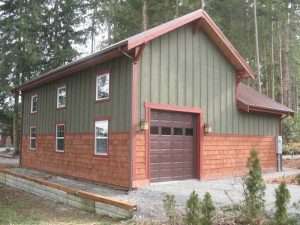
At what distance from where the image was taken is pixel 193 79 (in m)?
11.9

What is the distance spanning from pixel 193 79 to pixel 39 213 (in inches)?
254

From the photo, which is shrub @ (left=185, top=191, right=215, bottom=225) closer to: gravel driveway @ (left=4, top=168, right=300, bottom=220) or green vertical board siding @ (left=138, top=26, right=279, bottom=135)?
gravel driveway @ (left=4, top=168, right=300, bottom=220)

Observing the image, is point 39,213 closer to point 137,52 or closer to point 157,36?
point 137,52

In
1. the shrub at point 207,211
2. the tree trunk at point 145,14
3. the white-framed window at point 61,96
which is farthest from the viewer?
the tree trunk at point 145,14

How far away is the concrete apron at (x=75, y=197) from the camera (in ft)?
24.3

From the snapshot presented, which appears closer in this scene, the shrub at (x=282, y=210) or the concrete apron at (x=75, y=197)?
the shrub at (x=282, y=210)

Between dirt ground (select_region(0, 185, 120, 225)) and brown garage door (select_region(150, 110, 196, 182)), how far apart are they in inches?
119

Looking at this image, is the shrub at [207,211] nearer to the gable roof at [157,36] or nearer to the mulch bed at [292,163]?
the gable roof at [157,36]

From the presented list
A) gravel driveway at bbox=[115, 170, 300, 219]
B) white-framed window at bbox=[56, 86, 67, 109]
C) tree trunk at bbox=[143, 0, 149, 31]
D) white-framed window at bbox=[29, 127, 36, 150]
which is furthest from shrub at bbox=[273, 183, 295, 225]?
tree trunk at bbox=[143, 0, 149, 31]

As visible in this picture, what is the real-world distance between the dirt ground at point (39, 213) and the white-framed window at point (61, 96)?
4292mm


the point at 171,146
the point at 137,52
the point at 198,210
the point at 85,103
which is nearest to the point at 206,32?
the point at 137,52

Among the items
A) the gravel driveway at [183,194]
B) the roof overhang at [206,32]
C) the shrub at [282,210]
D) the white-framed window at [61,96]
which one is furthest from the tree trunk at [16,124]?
the shrub at [282,210]

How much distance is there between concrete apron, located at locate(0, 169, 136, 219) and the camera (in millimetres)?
7418

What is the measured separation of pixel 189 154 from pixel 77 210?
180 inches
